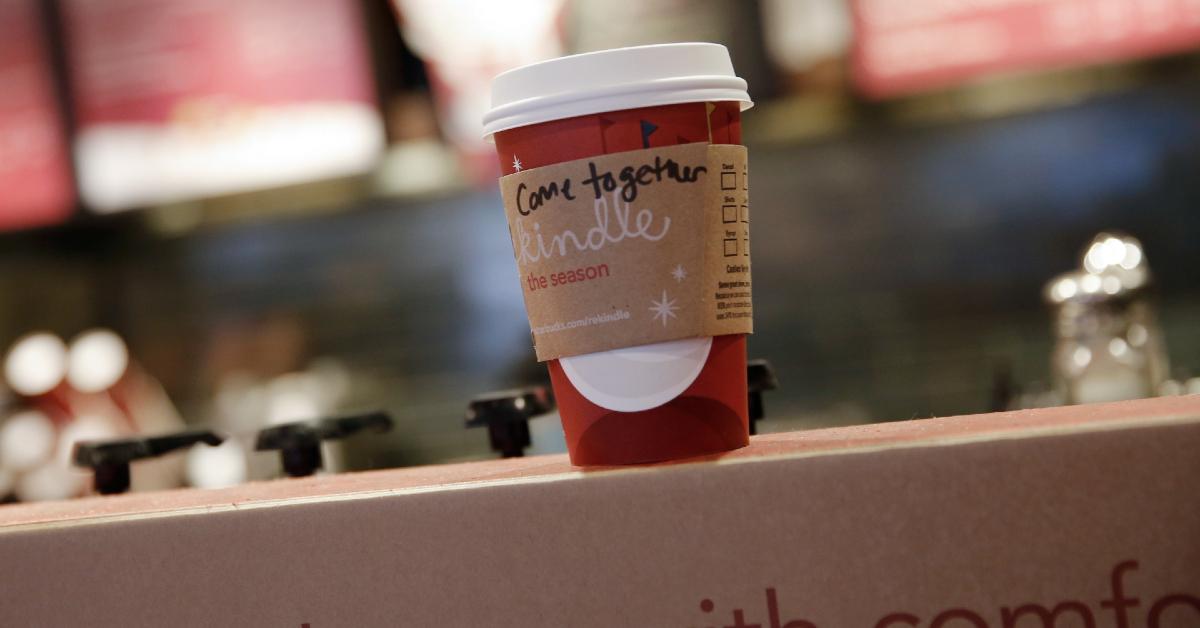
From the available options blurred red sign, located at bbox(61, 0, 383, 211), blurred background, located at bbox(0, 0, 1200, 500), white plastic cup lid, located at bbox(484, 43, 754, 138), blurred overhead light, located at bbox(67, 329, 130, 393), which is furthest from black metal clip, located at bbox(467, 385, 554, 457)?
blurred overhead light, located at bbox(67, 329, 130, 393)

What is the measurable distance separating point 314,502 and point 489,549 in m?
0.09

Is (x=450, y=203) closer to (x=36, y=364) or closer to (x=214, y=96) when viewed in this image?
(x=214, y=96)

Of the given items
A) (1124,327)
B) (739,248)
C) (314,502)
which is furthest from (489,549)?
(1124,327)

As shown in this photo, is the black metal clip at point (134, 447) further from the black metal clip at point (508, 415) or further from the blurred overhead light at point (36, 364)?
the blurred overhead light at point (36, 364)

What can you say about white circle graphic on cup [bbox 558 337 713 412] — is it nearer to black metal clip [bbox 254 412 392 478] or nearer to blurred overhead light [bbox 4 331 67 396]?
black metal clip [bbox 254 412 392 478]

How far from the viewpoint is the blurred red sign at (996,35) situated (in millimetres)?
2420

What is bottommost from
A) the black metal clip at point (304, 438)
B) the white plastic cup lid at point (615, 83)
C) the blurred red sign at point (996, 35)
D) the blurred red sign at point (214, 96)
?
the black metal clip at point (304, 438)

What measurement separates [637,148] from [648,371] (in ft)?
0.35

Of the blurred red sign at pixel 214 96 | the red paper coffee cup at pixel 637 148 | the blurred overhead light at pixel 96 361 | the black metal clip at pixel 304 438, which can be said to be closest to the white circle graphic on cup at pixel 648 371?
the red paper coffee cup at pixel 637 148

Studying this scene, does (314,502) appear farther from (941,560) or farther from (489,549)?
(941,560)

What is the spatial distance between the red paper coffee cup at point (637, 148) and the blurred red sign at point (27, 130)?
2.82 m

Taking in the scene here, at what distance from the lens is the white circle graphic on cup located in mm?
607

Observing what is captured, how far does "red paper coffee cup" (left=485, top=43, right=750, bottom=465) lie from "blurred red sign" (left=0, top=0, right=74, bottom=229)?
111 inches

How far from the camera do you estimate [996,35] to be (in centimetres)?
250
